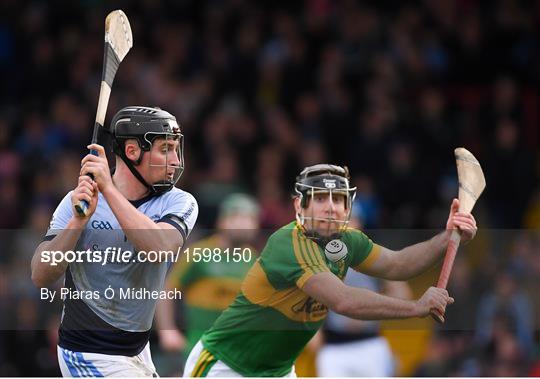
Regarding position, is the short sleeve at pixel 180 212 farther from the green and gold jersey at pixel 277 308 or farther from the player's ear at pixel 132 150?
the green and gold jersey at pixel 277 308

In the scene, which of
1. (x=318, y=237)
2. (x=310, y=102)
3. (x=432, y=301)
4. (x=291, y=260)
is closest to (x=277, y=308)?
(x=291, y=260)

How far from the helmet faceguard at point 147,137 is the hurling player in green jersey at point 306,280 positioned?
50 centimetres

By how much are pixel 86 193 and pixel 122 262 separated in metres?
0.38

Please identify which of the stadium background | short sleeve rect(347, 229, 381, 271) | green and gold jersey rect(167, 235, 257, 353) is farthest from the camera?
the stadium background

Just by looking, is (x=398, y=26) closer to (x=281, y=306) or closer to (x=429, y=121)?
(x=429, y=121)

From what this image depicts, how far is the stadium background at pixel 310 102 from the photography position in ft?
30.6

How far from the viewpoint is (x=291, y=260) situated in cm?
493

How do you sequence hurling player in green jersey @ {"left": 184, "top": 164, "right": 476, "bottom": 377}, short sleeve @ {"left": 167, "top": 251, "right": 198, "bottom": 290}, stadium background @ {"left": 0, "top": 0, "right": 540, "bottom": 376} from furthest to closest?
stadium background @ {"left": 0, "top": 0, "right": 540, "bottom": 376} < short sleeve @ {"left": 167, "top": 251, "right": 198, "bottom": 290} < hurling player in green jersey @ {"left": 184, "top": 164, "right": 476, "bottom": 377}

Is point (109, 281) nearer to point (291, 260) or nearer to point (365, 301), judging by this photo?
point (291, 260)

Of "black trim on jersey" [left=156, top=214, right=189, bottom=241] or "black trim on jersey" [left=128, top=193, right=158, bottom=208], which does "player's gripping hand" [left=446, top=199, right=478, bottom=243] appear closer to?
"black trim on jersey" [left=156, top=214, right=189, bottom=241]

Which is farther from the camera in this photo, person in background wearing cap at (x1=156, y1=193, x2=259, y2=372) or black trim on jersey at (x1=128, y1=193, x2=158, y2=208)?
person in background wearing cap at (x1=156, y1=193, x2=259, y2=372)

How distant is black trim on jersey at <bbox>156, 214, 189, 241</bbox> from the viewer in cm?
482

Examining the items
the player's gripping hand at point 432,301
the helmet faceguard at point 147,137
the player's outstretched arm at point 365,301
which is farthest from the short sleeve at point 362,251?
the helmet faceguard at point 147,137

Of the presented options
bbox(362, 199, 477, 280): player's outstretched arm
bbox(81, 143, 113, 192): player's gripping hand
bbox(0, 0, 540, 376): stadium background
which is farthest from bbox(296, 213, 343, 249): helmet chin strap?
bbox(0, 0, 540, 376): stadium background
